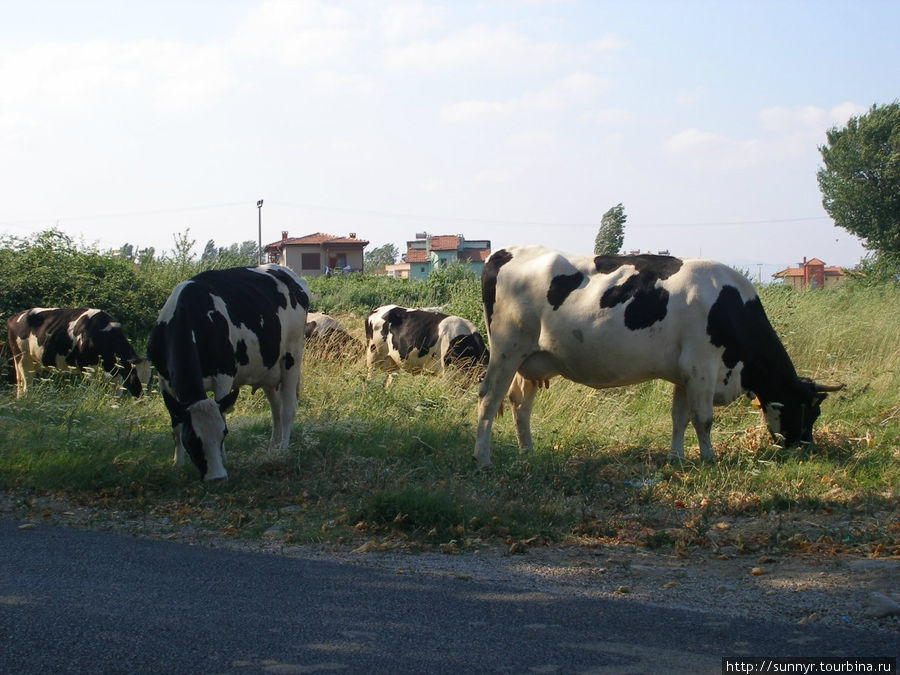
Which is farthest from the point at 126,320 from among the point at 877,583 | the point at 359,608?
the point at 877,583

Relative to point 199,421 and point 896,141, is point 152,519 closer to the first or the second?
point 199,421

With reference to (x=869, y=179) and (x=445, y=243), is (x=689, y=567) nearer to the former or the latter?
(x=869, y=179)

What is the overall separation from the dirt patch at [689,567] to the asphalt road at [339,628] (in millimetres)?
253

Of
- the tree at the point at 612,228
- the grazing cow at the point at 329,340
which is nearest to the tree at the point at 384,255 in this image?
the tree at the point at 612,228

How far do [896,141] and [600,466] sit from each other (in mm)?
47199

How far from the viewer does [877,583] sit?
18.4 feet

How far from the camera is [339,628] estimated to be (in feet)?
15.9

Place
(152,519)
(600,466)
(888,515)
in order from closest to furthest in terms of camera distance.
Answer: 1. (888,515)
2. (152,519)
3. (600,466)

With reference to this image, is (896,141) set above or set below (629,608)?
above

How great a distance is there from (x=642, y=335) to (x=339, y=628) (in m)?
5.29

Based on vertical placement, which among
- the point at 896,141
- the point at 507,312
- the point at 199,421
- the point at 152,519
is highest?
the point at 896,141

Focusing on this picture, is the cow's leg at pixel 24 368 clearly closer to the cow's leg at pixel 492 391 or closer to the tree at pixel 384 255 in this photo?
the cow's leg at pixel 492 391

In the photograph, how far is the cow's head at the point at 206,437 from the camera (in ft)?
27.6

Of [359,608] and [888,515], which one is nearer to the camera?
[359,608]
